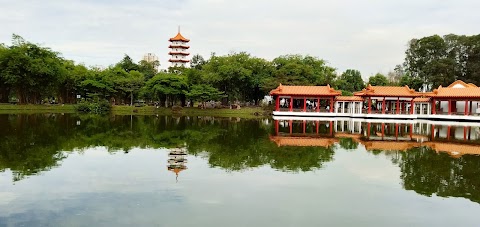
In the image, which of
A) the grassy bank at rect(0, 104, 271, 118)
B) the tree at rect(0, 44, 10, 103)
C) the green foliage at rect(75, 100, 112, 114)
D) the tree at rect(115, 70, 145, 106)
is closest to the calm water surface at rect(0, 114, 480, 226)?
the grassy bank at rect(0, 104, 271, 118)

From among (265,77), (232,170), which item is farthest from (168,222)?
(265,77)

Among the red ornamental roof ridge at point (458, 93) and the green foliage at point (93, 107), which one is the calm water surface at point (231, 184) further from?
the green foliage at point (93, 107)

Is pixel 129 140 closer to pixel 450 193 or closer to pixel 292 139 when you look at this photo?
pixel 292 139

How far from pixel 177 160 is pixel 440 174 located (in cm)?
869

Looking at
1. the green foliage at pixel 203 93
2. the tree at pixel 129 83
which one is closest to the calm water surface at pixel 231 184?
the green foliage at pixel 203 93

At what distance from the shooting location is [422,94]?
41.4 metres

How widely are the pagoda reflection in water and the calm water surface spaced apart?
4 centimetres

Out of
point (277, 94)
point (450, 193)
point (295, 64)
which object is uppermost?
point (295, 64)

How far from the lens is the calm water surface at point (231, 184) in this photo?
26.3 feet

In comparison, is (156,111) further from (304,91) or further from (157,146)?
(157,146)

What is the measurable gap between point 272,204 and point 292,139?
1327cm

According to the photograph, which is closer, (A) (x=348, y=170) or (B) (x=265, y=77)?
(A) (x=348, y=170)

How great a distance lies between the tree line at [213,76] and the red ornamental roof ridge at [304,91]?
11.3 ft

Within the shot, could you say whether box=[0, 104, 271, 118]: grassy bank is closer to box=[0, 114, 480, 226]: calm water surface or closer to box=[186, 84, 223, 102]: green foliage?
box=[186, 84, 223, 102]: green foliage
